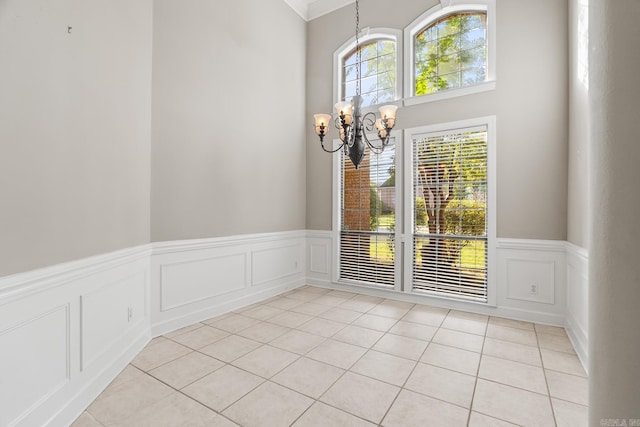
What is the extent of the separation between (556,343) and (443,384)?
152 centimetres

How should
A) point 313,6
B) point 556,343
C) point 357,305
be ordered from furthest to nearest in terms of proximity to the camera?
point 313,6
point 357,305
point 556,343

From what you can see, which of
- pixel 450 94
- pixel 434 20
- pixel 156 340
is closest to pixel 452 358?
pixel 156 340

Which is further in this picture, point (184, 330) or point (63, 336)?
point (184, 330)

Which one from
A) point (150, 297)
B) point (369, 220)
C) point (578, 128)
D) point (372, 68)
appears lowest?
point (150, 297)

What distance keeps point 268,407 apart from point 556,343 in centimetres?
275

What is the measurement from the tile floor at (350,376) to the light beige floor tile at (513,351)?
1cm

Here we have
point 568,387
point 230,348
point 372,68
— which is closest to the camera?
point 568,387

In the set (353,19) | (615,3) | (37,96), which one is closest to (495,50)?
(353,19)

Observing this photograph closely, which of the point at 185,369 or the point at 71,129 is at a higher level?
the point at 71,129

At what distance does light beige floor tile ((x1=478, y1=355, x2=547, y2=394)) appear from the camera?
2.21 meters

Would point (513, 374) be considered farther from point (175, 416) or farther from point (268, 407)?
point (175, 416)

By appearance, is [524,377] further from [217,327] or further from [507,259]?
[217,327]

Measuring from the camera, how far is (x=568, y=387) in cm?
218

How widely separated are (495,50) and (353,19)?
219cm
